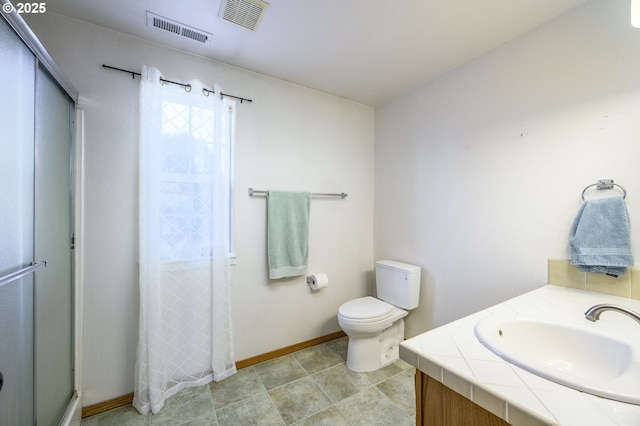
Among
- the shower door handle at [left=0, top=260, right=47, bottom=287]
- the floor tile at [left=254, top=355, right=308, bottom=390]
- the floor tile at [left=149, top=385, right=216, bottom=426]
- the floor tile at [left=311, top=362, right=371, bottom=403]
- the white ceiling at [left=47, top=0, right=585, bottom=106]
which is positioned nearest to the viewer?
the shower door handle at [left=0, top=260, right=47, bottom=287]

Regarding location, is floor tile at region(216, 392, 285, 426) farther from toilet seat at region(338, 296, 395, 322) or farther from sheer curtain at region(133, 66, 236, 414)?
toilet seat at region(338, 296, 395, 322)

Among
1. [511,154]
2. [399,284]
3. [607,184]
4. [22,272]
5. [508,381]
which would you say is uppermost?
[511,154]

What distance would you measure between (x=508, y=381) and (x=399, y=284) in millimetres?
1495

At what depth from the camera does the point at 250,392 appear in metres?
1.68

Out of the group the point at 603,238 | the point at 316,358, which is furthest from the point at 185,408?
the point at 603,238

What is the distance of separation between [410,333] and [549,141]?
172 centimetres

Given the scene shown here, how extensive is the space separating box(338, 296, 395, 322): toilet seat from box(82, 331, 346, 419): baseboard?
54 centimetres

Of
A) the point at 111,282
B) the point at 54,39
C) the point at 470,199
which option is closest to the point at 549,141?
the point at 470,199

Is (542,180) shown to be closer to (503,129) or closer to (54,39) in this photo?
(503,129)

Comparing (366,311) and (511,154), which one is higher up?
(511,154)

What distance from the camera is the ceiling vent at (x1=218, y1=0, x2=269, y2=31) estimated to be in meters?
1.32

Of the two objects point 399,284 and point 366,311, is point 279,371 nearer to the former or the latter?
point 366,311

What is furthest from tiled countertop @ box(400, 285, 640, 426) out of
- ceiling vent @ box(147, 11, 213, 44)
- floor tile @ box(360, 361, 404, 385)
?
ceiling vent @ box(147, 11, 213, 44)

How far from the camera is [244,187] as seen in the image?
197cm
